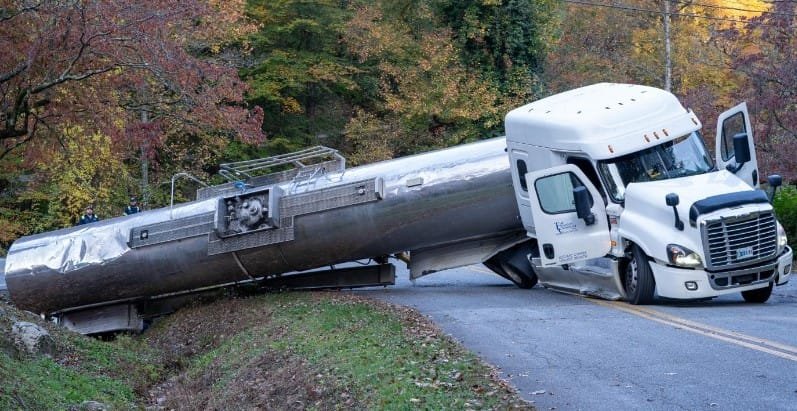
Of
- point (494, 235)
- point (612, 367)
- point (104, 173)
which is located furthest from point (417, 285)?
point (104, 173)

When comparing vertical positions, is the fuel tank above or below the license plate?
above

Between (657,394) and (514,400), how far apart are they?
1.21 m

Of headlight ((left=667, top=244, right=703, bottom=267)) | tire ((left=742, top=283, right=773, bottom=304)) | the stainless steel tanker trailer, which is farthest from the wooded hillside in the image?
headlight ((left=667, top=244, right=703, bottom=267))

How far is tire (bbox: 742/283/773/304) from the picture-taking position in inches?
564

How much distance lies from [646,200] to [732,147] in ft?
6.78

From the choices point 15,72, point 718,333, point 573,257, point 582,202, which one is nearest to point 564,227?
point 573,257

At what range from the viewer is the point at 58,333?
15461 mm

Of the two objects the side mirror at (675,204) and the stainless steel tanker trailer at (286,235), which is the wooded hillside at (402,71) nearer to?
the stainless steel tanker trailer at (286,235)

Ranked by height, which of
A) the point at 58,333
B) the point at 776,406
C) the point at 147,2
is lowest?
the point at 776,406

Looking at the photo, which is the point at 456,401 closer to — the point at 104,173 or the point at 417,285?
the point at 417,285

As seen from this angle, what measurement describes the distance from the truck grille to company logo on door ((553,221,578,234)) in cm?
240

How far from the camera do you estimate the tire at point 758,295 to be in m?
14.3

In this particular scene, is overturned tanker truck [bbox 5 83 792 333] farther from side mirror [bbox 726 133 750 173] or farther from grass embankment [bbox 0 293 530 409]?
grass embankment [bbox 0 293 530 409]

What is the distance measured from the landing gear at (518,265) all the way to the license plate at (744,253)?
5703mm
